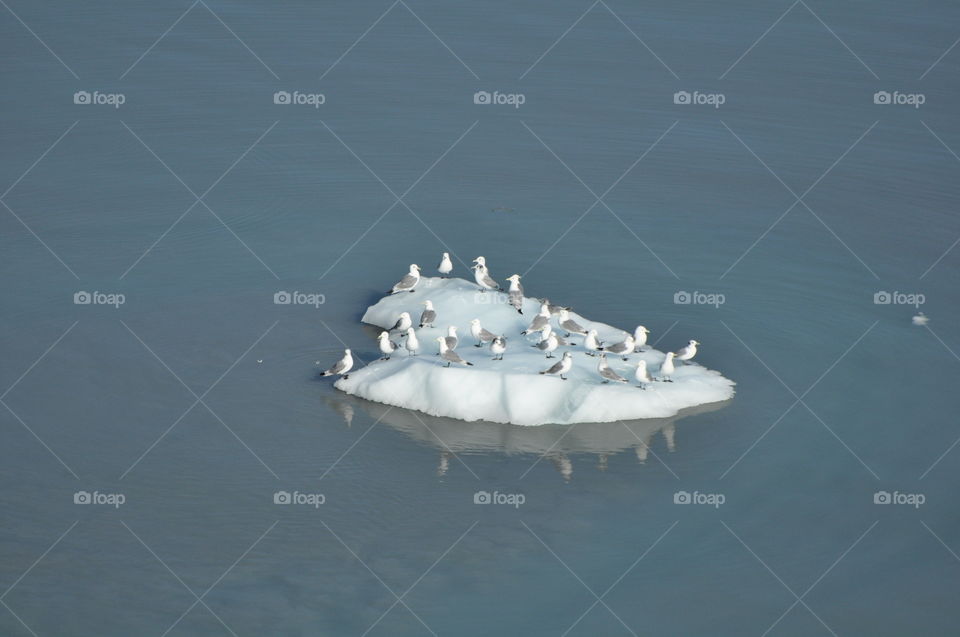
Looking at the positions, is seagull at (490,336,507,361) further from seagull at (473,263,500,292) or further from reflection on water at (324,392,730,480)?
seagull at (473,263,500,292)

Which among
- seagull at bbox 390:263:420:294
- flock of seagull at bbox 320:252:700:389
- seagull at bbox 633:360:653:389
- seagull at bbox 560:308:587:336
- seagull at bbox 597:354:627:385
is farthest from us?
seagull at bbox 390:263:420:294

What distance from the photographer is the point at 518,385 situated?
28469 mm

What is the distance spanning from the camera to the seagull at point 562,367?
2831cm

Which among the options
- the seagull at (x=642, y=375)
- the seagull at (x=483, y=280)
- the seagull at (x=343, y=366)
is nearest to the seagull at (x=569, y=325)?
the seagull at (x=642, y=375)

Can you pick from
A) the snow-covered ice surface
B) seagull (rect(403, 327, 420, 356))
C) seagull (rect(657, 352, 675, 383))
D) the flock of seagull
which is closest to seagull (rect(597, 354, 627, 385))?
the flock of seagull

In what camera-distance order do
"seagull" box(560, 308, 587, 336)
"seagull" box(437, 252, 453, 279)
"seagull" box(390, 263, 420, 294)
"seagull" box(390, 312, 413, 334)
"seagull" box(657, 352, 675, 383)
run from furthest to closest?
"seagull" box(437, 252, 453, 279), "seagull" box(390, 263, 420, 294), "seagull" box(390, 312, 413, 334), "seagull" box(560, 308, 587, 336), "seagull" box(657, 352, 675, 383)

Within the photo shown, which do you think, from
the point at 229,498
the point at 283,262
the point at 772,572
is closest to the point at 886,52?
the point at 283,262

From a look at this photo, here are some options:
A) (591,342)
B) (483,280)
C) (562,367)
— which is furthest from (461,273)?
(562,367)

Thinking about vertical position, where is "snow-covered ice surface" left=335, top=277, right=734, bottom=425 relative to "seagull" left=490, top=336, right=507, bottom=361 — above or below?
below

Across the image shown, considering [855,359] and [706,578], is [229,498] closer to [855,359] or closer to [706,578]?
[706,578]

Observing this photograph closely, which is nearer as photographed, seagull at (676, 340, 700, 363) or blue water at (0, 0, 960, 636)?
blue water at (0, 0, 960, 636)

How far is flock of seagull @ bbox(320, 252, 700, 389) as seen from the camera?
28859 mm

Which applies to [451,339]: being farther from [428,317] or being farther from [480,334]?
[428,317]

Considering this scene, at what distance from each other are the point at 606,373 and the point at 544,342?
5.16ft
